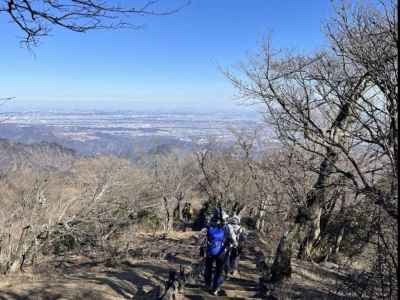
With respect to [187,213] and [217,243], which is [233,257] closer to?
[217,243]

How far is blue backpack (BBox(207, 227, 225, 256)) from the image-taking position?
7.85 m

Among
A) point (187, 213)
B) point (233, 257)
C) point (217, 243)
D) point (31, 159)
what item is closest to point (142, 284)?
point (233, 257)

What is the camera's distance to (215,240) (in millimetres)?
7887

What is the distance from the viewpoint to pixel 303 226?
10.5 meters

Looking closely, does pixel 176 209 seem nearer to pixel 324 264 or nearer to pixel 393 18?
pixel 324 264

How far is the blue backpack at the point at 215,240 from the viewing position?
7.85 metres

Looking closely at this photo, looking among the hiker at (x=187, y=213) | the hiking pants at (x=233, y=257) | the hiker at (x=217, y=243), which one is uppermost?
the hiker at (x=217, y=243)

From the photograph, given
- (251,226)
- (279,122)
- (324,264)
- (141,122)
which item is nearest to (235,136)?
(251,226)

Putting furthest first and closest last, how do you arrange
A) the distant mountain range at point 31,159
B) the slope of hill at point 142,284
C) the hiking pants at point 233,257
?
the distant mountain range at point 31,159 → the hiking pants at point 233,257 → the slope of hill at point 142,284

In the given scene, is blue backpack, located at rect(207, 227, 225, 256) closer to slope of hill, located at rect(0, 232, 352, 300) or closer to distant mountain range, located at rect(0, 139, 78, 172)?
slope of hill, located at rect(0, 232, 352, 300)

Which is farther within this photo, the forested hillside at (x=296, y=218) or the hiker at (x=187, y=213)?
the hiker at (x=187, y=213)

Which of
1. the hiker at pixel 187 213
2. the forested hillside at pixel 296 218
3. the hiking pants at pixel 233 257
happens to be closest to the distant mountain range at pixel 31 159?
the forested hillside at pixel 296 218

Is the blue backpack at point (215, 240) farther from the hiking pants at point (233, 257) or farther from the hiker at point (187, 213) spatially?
the hiker at point (187, 213)

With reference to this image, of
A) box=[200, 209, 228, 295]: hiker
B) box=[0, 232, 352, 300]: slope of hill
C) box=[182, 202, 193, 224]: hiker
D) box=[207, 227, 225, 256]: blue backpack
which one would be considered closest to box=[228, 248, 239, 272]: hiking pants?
box=[0, 232, 352, 300]: slope of hill
